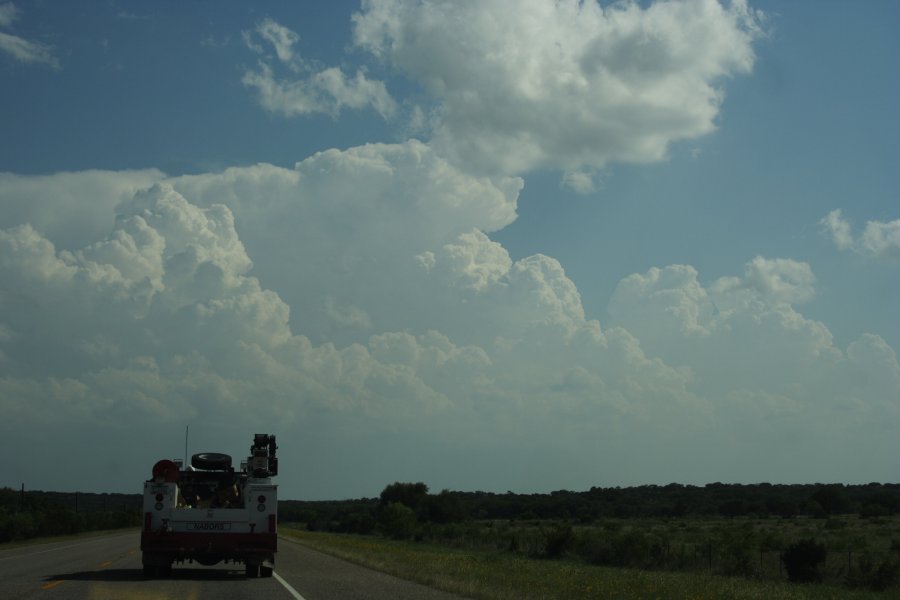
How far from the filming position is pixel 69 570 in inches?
965

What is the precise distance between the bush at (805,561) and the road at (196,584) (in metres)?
17.6

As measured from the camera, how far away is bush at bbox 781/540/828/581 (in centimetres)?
3594

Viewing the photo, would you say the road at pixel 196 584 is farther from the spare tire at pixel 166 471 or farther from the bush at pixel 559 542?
the bush at pixel 559 542

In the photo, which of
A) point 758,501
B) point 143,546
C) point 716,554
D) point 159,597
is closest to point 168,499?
point 143,546

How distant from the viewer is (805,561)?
36.1 metres

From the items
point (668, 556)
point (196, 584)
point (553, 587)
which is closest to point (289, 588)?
point (196, 584)

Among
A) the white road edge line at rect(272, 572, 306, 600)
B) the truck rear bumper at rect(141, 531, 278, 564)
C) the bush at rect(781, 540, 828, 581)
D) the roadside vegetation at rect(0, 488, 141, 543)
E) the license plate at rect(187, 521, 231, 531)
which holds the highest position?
the roadside vegetation at rect(0, 488, 141, 543)

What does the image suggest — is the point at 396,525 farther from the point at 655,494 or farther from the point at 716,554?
the point at 655,494

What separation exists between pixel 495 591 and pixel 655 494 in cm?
17997

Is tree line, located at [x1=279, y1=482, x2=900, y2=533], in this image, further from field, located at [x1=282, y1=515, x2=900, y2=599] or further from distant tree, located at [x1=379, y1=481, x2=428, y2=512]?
field, located at [x1=282, y1=515, x2=900, y2=599]

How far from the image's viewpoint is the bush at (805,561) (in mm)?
35938

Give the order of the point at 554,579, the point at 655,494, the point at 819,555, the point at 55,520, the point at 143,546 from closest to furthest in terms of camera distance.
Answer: the point at 143,546 < the point at 554,579 < the point at 819,555 < the point at 55,520 < the point at 655,494

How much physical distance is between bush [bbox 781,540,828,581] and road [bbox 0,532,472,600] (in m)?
17.6

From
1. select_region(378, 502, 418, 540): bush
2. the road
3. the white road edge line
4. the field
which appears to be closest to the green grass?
the field
